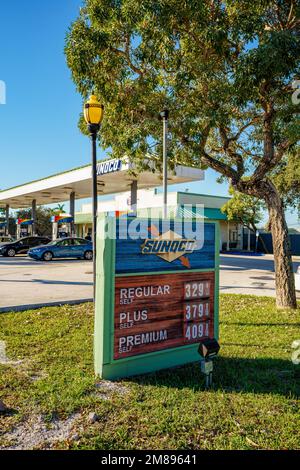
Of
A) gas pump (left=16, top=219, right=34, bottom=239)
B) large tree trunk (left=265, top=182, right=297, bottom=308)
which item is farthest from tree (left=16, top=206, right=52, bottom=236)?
large tree trunk (left=265, top=182, right=297, bottom=308)

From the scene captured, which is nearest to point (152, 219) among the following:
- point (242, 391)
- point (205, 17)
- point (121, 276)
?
point (121, 276)

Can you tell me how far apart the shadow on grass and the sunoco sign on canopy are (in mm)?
16528

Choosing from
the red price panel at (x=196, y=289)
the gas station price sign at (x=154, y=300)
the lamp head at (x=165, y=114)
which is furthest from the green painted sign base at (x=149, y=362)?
the lamp head at (x=165, y=114)

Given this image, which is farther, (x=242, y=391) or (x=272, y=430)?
(x=242, y=391)

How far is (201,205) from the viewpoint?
3578cm

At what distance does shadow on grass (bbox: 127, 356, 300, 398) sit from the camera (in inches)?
175

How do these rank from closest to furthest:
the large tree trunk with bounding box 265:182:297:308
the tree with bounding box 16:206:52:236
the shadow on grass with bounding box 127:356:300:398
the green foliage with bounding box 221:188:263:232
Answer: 1. the shadow on grass with bounding box 127:356:300:398
2. the large tree trunk with bounding box 265:182:297:308
3. the green foliage with bounding box 221:188:263:232
4. the tree with bounding box 16:206:52:236

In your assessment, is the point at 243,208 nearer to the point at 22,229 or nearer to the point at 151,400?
the point at 22,229

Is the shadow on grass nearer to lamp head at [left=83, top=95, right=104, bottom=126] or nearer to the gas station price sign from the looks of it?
the gas station price sign

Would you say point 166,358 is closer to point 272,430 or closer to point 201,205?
point 272,430

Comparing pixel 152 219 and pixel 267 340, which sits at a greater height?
pixel 152 219

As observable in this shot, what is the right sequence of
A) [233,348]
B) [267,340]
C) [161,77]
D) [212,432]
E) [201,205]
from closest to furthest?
[212,432]
[233,348]
[267,340]
[161,77]
[201,205]

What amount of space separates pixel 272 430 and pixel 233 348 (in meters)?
2.48

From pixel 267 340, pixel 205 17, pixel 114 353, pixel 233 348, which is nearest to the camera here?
pixel 114 353
